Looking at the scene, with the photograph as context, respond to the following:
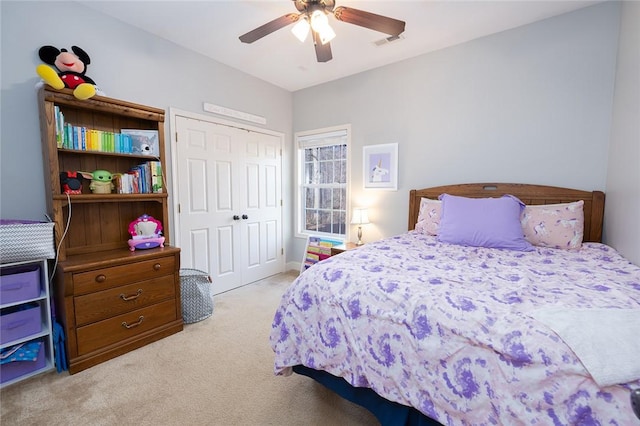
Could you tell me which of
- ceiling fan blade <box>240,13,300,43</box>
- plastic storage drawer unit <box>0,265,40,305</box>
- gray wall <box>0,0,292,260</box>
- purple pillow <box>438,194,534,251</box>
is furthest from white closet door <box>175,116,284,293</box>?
purple pillow <box>438,194,534,251</box>

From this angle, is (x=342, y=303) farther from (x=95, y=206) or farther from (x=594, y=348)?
(x=95, y=206)

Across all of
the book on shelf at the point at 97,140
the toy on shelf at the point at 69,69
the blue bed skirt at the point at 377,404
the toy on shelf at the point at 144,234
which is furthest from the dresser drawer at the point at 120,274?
the blue bed skirt at the point at 377,404

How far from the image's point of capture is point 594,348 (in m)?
0.83

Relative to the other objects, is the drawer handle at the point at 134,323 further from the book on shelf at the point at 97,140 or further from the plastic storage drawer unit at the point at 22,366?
the book on shelf at the point at 97,140

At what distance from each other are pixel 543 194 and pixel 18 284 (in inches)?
155

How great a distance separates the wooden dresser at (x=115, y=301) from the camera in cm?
184

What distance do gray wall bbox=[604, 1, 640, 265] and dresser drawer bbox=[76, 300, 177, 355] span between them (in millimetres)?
3315

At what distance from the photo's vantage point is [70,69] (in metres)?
1.99

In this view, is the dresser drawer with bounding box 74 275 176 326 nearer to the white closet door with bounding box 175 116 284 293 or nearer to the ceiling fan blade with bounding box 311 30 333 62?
the white closet door with bounding box 175 116 284 293

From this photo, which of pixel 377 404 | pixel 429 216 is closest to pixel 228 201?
pixel 429 216

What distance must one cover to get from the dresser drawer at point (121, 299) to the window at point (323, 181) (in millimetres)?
2179

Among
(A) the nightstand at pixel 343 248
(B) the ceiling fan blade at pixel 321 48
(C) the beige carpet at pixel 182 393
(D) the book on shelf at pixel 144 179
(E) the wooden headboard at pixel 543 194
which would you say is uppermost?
(B) the ceiling fan blade at pixel 321 48

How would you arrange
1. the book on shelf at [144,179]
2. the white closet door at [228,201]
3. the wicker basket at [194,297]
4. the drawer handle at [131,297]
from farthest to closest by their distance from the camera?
the white closet door at [228,201] → the wicker basket at [194,297] → the book on shelf at [144,179] → the drawer handle at [131,297]

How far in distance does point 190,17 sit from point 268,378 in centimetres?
289
